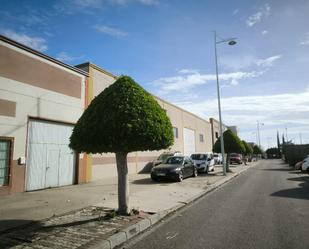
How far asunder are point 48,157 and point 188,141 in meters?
25.0

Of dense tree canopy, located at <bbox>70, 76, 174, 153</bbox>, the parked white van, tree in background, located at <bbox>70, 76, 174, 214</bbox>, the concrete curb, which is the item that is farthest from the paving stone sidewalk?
the parked white van

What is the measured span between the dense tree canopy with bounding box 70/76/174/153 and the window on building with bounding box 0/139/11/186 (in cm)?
580

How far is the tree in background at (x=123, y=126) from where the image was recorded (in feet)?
22.9

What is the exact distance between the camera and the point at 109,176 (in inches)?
738

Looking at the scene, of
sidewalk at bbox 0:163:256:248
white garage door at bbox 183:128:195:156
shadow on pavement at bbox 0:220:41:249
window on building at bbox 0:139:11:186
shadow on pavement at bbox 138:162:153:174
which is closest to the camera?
shadow on pavement at bbox 0:220:41:249

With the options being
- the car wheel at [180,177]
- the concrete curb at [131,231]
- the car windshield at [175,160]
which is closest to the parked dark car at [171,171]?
the car wheel at [180,177]

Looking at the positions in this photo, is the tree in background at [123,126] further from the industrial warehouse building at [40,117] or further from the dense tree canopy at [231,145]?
the dense tree canopy at [231,145]

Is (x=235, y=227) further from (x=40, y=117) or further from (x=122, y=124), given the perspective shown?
(x=40, y=117)

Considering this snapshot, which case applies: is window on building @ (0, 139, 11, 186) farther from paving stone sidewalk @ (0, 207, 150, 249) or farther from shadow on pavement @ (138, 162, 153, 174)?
shadow on pavement @ (138, 162, 153, 174)

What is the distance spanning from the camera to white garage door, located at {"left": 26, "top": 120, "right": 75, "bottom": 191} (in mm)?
12820

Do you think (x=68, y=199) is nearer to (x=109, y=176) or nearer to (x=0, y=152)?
(x=0, y=152)

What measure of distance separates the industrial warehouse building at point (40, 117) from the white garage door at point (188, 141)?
61.2 ft

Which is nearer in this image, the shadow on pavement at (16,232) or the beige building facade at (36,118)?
the shadow on pavement at (16,232)

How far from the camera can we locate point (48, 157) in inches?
542
